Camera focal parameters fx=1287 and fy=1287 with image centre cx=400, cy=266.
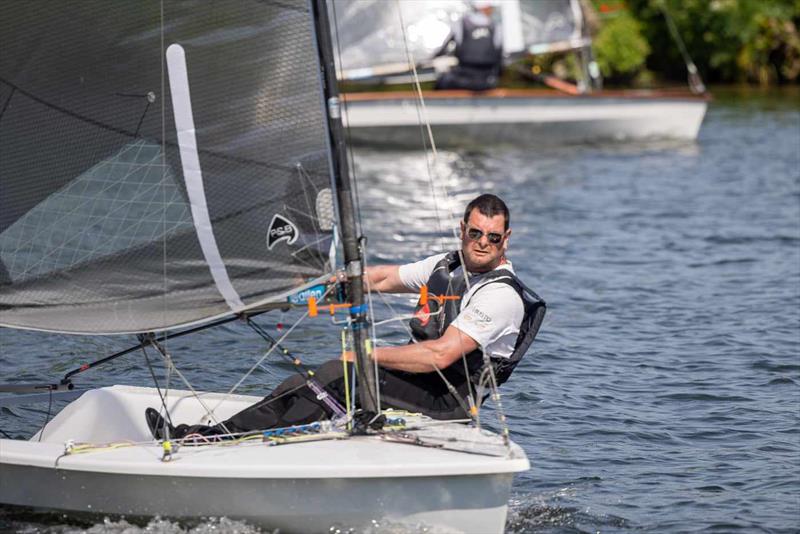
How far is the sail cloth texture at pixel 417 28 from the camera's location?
17078mm

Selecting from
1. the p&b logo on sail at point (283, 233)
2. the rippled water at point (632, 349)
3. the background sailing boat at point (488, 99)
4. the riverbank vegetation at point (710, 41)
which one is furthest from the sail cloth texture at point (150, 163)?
the riverbank vegetation at point (710, 41)

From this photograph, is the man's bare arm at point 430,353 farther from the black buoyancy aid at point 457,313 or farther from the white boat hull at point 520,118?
the white boat hull at point 520,118

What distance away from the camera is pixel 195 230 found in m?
5.01

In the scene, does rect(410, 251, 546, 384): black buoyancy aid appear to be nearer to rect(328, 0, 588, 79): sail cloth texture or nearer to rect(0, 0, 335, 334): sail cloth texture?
rect(0, 0, 335, 334): sail cloth texture

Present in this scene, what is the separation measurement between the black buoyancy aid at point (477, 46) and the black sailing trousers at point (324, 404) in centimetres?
1199

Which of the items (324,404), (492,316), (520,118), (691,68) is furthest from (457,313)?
(691,68)

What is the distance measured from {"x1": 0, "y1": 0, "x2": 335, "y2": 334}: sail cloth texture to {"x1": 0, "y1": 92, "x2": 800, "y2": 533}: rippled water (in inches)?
36.2

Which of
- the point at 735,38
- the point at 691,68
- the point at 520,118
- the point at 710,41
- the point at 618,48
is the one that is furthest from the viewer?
the point at 710,41

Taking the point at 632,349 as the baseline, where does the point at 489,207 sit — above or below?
above

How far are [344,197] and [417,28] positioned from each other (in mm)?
13044

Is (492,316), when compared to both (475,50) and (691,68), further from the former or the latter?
(691,68)

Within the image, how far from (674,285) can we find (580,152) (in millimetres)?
7962

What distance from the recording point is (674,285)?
9969mm

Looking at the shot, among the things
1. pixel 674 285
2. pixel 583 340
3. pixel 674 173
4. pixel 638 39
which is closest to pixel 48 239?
pixel 583 340
